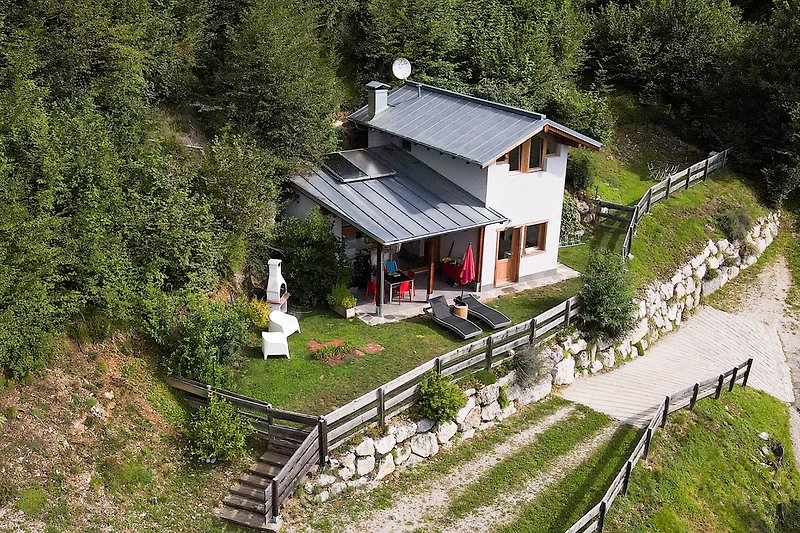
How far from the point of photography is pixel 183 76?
2136 centimetres

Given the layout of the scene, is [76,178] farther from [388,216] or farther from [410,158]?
[410,158]

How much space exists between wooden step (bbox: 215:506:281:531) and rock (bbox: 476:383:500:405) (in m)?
5.79

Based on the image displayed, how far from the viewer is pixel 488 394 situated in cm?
1681

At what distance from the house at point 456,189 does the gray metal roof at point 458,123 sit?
0.03 metres

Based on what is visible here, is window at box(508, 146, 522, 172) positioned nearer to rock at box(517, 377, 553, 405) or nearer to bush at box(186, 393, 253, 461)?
rock at box(517, 377, 553, 405)

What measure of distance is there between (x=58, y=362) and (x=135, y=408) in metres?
1.76

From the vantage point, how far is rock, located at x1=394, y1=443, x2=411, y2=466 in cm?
1505

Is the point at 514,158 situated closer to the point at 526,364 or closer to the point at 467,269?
the point at 467,269

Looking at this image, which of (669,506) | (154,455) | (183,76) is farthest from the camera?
(183,76)

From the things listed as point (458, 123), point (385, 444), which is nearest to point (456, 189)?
point (458, 123)

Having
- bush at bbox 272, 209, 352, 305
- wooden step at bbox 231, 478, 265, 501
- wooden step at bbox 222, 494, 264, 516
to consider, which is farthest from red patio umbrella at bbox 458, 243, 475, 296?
wooden step at bbox 222, 494, 264, 516

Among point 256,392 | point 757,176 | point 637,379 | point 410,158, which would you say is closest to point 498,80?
point 410,158

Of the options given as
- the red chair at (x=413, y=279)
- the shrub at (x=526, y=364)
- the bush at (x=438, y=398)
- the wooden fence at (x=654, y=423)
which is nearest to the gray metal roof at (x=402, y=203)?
the red chair at (x=413, y=279)

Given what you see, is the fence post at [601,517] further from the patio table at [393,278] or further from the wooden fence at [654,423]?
the patio table at [393,278]
